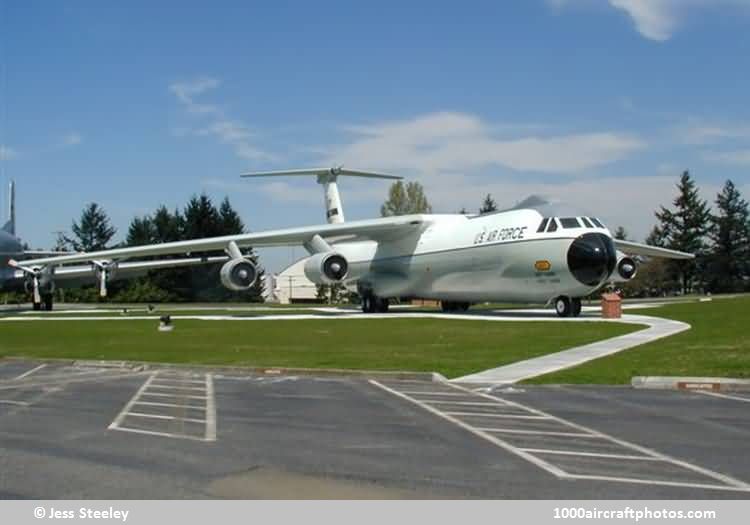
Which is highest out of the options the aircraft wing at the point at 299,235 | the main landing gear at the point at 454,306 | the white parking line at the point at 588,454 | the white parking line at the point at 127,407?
the aircraft wing at the point at 299,235

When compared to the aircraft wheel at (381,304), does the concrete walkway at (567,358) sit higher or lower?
lower

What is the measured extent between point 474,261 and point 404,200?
7054cm

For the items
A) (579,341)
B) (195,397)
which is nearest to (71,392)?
(195,397)

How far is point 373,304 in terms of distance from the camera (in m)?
44.1

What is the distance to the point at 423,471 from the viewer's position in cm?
805

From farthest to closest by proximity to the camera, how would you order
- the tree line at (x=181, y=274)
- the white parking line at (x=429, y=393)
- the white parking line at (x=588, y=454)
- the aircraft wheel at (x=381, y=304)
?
the tree line at (x=181, y=274), the aircraft wheel at (x=381, y=304), the white parking line at (x=429, y=393), the white parking line at (x=588, y=454)

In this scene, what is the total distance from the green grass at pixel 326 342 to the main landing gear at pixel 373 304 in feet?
27.0

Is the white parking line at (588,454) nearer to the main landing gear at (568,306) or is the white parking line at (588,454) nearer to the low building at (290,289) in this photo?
the main landing gear at (568,306)

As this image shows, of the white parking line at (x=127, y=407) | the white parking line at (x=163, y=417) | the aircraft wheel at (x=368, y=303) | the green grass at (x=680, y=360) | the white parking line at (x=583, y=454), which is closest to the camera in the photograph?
the white parking line at (x=583, y=454)

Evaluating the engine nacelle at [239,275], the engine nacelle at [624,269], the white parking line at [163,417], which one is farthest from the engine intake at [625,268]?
the white parking line at [163,417]

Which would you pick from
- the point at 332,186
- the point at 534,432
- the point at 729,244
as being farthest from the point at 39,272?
the point at 729,244

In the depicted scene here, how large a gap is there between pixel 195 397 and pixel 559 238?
67.1 ft

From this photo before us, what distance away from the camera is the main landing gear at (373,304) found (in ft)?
144
